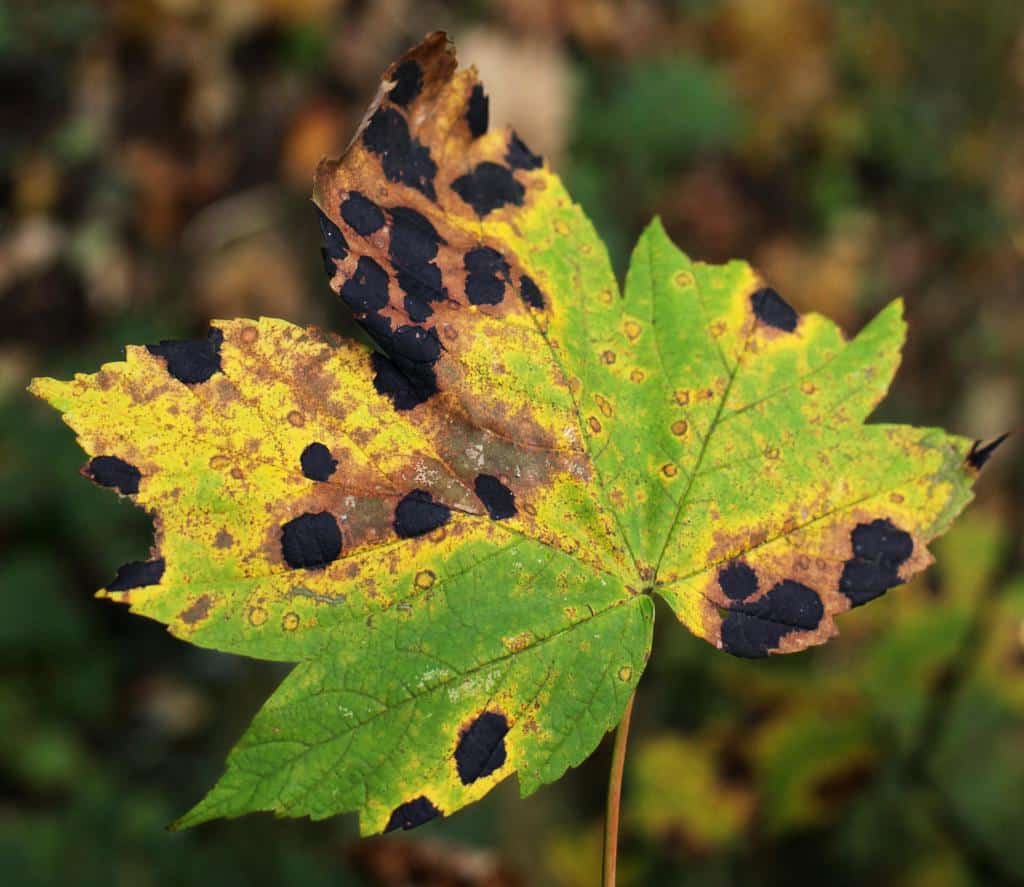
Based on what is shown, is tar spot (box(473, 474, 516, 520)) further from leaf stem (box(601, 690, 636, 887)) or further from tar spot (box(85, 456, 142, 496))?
tar spot (box(85, 456, 142, 496))

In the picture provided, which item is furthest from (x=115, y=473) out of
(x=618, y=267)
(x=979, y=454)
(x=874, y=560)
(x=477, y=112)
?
(x=618, y=267)

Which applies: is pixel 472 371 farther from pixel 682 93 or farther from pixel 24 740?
pixel 682 93

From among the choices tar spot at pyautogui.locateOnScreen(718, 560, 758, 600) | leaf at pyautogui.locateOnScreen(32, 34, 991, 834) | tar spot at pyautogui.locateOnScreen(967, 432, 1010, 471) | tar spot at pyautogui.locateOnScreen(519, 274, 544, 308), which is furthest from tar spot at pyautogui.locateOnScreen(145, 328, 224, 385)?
tar spot at pyautogui.locateOnScreen(967, 432, 1010, 471)

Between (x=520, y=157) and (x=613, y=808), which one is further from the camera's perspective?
(x=520, y=157)

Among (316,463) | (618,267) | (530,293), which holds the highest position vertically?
(618,267)

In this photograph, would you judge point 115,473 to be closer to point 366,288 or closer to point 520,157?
point 366,288
